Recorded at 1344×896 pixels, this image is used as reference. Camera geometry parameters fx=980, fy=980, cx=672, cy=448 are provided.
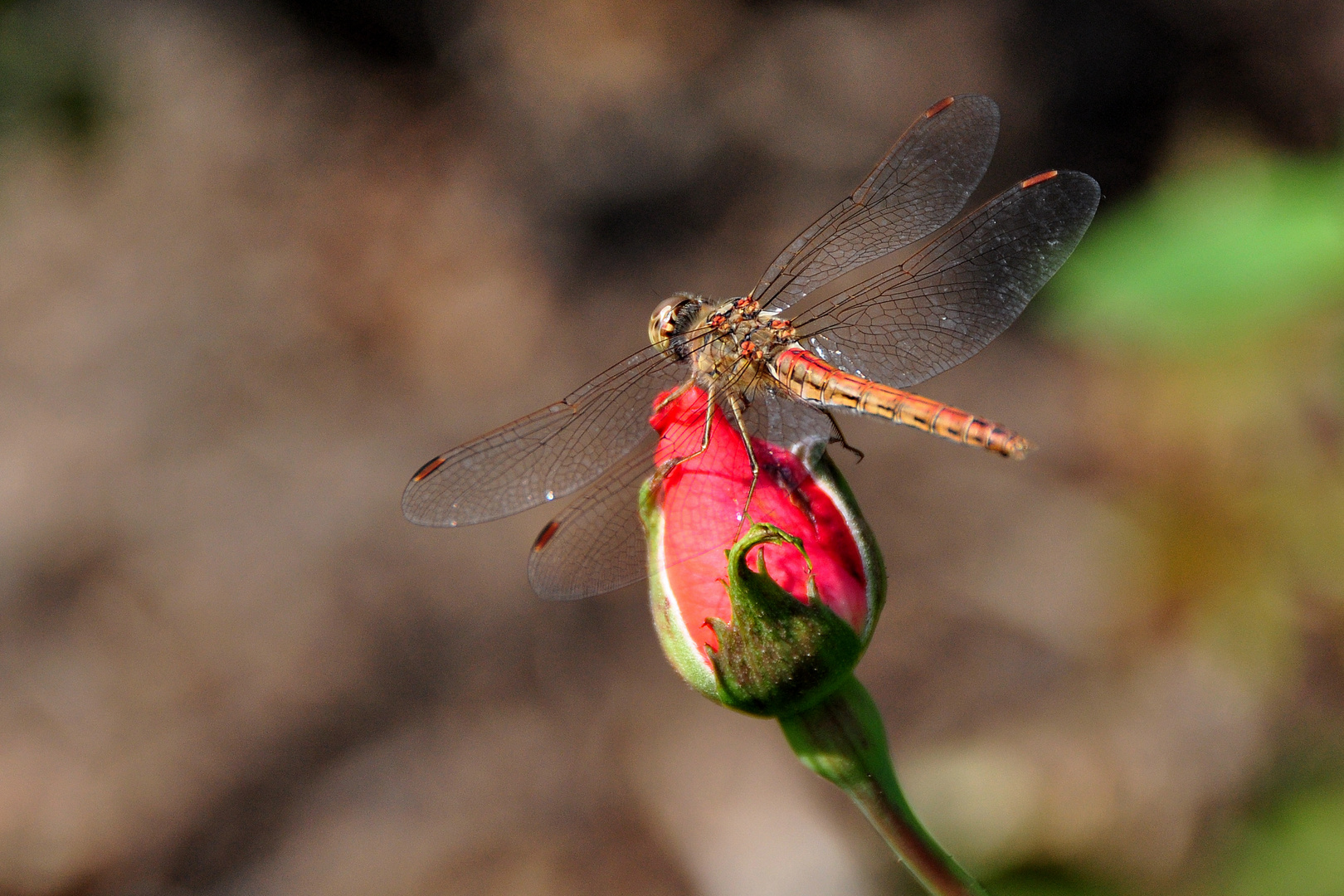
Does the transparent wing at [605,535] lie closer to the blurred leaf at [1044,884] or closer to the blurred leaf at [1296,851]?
the blurred leaf at [1044,884]

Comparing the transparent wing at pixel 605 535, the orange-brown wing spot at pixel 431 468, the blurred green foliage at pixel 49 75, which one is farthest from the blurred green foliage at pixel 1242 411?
the blurred green foliage at pixel 49 75

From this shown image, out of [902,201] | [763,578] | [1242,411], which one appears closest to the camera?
[763,578]

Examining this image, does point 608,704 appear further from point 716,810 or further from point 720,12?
point 720,12

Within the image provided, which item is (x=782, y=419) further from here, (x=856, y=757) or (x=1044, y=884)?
(x=1044, y=884)

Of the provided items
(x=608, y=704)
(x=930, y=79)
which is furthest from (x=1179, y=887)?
(x=930, y=79)

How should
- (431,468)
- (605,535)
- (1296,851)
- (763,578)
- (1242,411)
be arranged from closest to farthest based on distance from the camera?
(763,578)
(605,535)
(431,468)
(1296,851)
(1242,411)

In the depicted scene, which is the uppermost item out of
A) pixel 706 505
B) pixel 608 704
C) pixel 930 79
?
pixel 930 79

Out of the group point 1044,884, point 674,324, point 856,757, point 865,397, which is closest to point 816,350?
point 865,397
